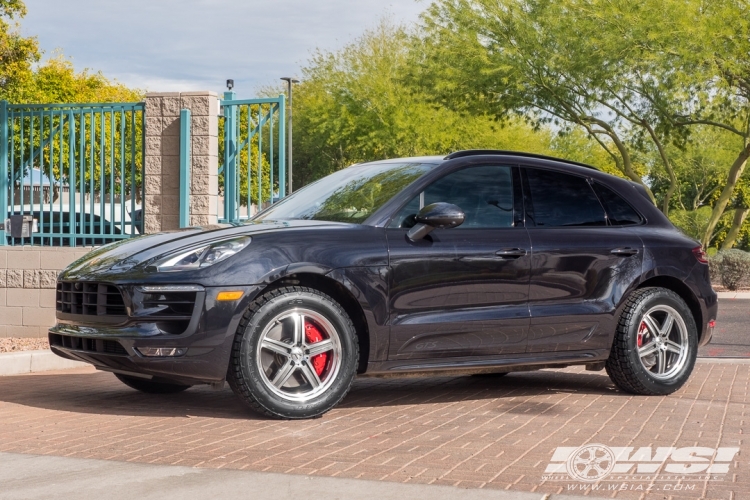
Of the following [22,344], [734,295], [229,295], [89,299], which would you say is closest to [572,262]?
[229,295]

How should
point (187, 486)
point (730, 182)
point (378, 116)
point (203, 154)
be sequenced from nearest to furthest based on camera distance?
point (187, 486) < point (203, 154) < point (730, 182) < point (378, 116)

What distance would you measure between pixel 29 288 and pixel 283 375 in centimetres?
764

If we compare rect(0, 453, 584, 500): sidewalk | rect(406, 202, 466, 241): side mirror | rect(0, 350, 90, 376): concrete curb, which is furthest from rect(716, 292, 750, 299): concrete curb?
rect(0, 453, 584, 500): sidewalk

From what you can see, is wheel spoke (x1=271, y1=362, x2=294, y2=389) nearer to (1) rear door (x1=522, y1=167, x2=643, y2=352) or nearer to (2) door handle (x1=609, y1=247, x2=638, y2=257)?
(1) rear door (x1=522, y1=167, x2=643, y2=352)

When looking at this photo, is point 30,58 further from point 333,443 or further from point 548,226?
point 333,443

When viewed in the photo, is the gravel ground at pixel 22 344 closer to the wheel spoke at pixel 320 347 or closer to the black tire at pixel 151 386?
the black tire at pixel 151 386

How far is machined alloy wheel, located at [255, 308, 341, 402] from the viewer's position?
6816 mm

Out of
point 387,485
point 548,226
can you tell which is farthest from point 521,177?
point 387,485

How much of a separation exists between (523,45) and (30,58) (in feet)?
56.1

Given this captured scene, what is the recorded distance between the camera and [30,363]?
10.1 m

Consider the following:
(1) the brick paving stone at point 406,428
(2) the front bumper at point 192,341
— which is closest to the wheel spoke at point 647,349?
(1) the brick paving stone at point 406,428

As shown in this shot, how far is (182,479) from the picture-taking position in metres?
5.17

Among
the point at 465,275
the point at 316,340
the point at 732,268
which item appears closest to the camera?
the point at 316,340

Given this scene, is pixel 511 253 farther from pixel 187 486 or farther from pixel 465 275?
pixel 187 486
